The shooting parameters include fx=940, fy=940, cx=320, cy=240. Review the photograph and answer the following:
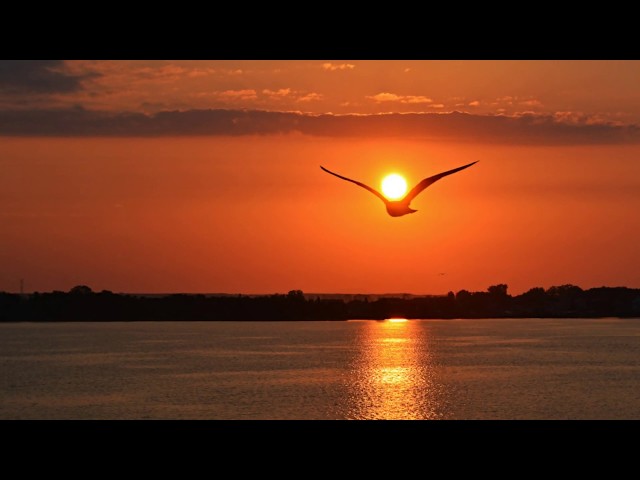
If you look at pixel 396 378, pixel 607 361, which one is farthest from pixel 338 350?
pixel 396 378
